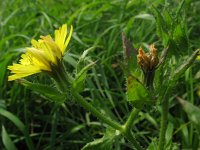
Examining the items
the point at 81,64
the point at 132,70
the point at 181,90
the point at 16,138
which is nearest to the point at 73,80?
the point at 81,64

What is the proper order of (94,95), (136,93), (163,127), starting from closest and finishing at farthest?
(136,93)
(163,127)
(94,95)

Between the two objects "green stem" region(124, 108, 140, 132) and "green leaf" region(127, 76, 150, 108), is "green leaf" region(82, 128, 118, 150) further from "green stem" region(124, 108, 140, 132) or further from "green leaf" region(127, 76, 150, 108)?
"green leaf" region(127, 76, 150, 108)

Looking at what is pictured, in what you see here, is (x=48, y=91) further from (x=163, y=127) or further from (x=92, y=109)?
(x=163, y=127)

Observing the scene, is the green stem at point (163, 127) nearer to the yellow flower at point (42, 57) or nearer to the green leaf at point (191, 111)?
the green leaf at point (191, 111)

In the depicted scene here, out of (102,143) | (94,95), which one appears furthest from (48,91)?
(94,95)

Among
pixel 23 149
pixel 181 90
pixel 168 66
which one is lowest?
pixel 23 149

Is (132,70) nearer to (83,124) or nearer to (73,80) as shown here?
(73,80)
